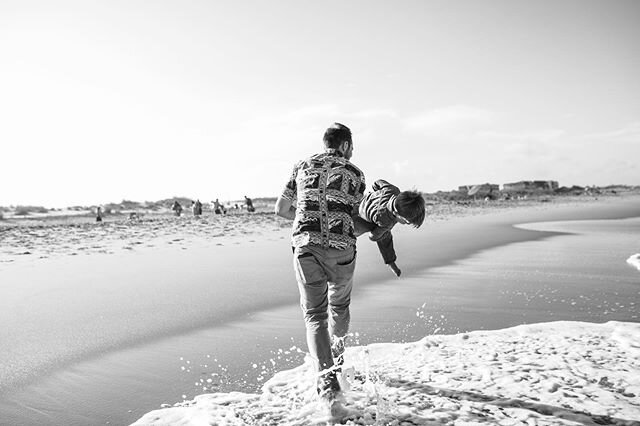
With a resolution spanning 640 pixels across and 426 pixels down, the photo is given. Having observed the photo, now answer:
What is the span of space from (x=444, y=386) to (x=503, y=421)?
0.64m

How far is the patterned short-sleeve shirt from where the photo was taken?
3344mm

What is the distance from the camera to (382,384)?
3740 mm

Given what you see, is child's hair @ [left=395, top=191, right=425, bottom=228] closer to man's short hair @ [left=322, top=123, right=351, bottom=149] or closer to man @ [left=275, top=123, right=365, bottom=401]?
man @ [left=275, top=123, right=365, bottom=401]

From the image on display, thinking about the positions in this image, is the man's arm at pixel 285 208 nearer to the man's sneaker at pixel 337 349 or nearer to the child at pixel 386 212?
the child at pixel 386 212

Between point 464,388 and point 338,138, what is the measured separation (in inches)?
91.0

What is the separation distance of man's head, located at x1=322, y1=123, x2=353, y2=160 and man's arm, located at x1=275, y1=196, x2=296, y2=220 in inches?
22.0

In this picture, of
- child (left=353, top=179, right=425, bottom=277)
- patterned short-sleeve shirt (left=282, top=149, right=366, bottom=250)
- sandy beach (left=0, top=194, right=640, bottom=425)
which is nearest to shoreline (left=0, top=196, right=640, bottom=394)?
sandy beach (left=0, top=194, right=640, bottom=425)

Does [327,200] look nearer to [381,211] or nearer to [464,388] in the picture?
[381,211]

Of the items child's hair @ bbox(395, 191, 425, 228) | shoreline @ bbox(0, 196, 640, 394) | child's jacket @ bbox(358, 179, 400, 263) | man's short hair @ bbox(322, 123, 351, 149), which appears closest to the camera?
child's hair @ bbox(395, 191, 425, 228)

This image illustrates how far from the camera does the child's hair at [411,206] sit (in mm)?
2971

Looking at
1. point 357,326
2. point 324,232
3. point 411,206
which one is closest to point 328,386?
point 324,232

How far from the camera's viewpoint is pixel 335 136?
3520 mm

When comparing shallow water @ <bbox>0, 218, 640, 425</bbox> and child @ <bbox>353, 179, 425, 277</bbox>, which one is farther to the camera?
shallow water @ <bbox>0, 218, 640, 425</bbox>

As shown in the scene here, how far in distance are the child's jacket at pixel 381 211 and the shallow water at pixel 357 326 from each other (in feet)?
5.70
